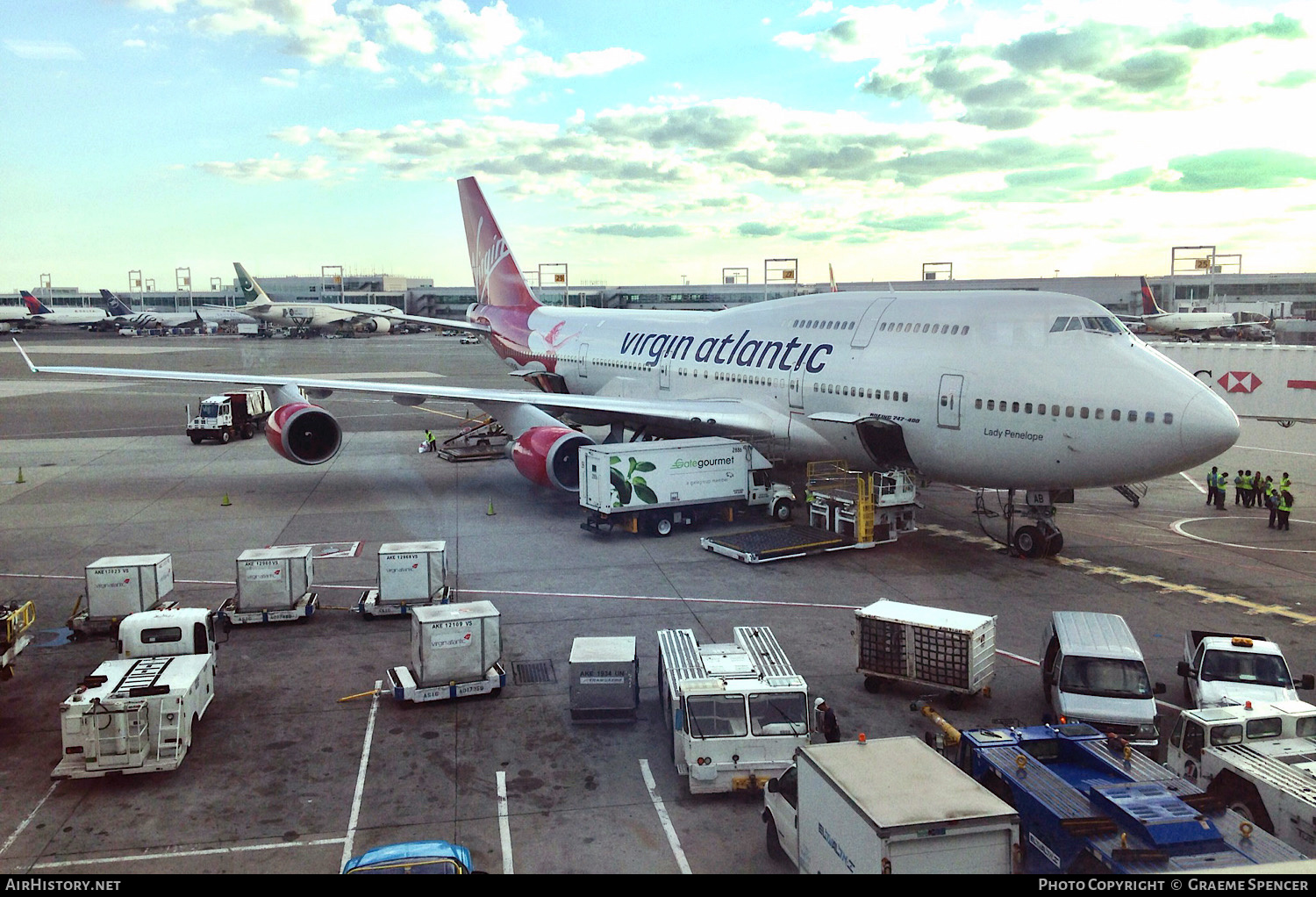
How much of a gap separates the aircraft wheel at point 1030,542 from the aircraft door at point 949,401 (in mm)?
3387

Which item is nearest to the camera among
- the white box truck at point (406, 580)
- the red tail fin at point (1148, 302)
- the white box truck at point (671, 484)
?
the white box truck at point (406, 580)

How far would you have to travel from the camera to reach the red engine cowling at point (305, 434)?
2925 centimetres

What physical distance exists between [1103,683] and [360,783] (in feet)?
34.1

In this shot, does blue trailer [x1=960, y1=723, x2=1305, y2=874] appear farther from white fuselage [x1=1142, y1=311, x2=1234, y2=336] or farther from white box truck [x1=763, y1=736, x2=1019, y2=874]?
white fuselage [x1=1142, y1=311, x2=1234, y2=336]

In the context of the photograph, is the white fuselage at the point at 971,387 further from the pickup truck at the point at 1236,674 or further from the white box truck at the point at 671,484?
the pickup truck at the point at 1236,674

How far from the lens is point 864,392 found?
24.0 metres

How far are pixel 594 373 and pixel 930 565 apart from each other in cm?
1763

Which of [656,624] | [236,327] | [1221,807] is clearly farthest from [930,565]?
[236,327]

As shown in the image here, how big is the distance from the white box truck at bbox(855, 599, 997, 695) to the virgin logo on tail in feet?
113

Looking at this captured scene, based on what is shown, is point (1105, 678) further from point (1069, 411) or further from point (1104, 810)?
point (1069, 411)

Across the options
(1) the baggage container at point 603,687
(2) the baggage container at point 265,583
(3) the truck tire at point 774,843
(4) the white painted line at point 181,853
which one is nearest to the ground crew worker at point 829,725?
(3) the truck tire at point 774,843

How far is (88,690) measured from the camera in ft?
41.4

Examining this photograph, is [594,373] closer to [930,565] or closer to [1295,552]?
[930,565]

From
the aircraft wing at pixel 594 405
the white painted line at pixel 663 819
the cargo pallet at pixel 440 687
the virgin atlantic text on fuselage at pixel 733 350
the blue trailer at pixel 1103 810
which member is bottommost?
the white painted line at pixel 663 819
